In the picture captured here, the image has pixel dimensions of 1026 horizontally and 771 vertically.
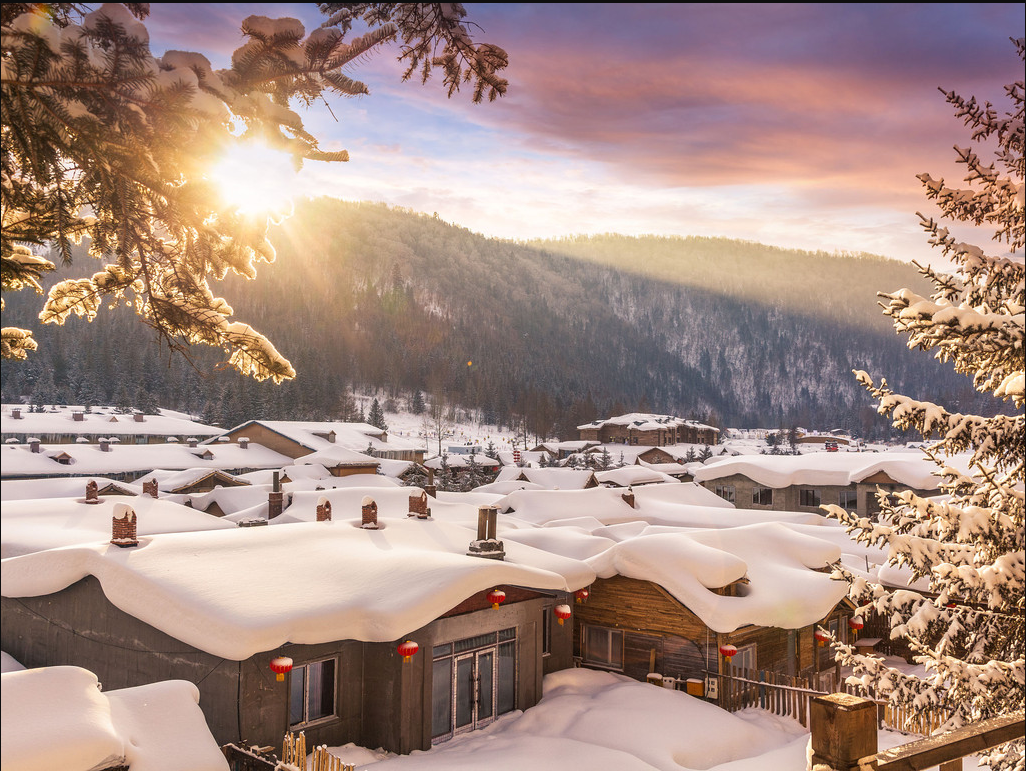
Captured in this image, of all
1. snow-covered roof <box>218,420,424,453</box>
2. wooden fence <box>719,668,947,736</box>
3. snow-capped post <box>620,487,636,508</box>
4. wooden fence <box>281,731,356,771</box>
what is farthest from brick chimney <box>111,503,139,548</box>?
snow-covered roof <box>218,420,424,453</box>

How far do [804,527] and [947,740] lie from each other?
27.5 meters

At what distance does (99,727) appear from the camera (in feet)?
22.9

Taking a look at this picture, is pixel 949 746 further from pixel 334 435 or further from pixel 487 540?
pixel 334 435

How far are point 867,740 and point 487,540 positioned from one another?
14.4 m

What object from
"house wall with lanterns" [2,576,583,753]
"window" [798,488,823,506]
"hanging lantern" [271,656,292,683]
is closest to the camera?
"hanging lantern" [271,656,292,683]

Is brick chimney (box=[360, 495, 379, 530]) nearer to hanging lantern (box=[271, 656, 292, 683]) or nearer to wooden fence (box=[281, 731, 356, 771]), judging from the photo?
hanging lantern (box=[271, 656, 292, 683])

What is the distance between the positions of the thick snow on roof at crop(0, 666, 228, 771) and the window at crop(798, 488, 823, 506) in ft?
136

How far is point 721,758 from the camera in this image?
555 inches

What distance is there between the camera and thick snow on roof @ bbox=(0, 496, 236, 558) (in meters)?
19.5

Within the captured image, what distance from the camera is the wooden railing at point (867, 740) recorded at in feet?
10.5

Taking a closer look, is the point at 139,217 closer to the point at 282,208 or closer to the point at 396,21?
the point at 282,208

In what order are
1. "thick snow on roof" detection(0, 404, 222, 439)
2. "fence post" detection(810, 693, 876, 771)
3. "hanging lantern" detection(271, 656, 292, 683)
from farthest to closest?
"thick snow on roof" detection(0, 404, 222, 439) → "hanging lantern" detection(271, 656, 292, 683) → "fence post" detection(810, 693, 876, 771)

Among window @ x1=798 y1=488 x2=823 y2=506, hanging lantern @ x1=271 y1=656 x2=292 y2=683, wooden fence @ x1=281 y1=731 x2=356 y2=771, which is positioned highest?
hanging lantern @ x1=271 y1=656 x2=292 y2=683

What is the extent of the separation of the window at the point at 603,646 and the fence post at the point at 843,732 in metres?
16.3
